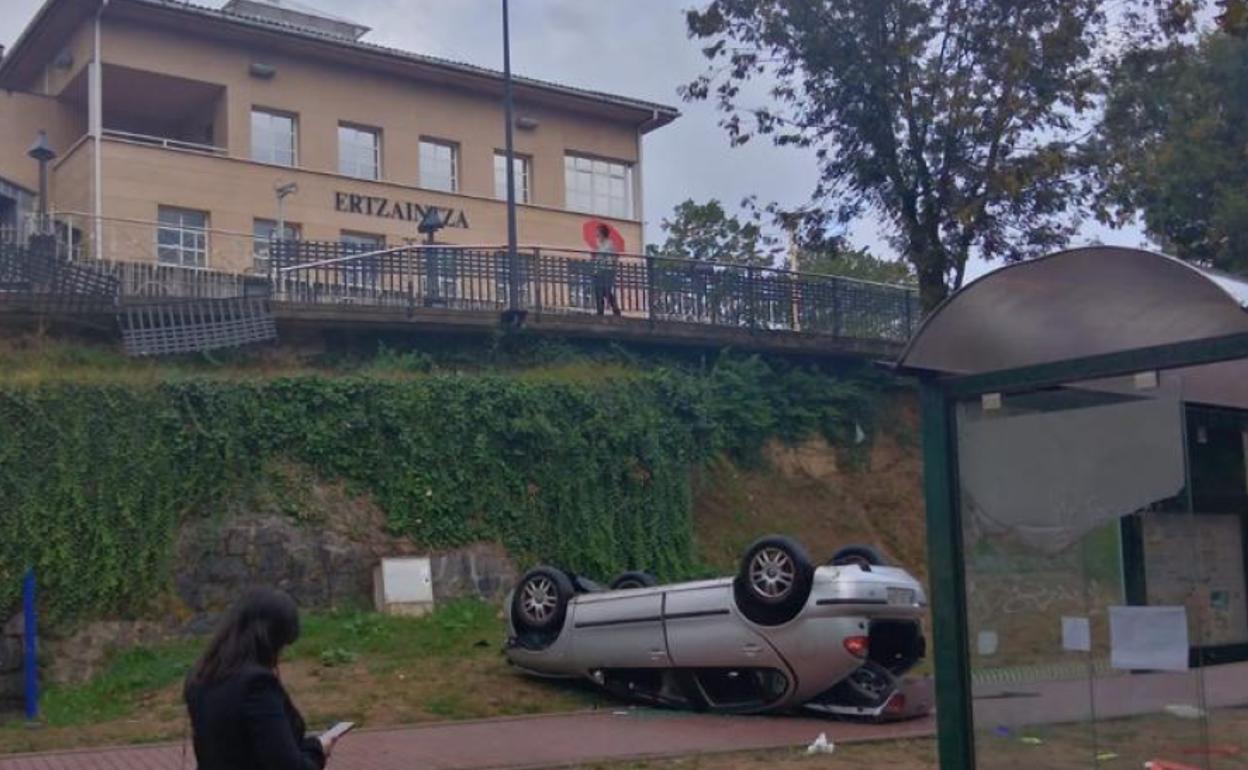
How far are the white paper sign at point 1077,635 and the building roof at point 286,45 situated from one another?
1087 inches

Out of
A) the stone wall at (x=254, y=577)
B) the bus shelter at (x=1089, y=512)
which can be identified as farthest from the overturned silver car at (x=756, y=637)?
the bus shelter at (x=1089, y=512)

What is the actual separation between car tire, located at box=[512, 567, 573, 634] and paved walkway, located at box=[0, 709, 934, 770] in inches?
44.2

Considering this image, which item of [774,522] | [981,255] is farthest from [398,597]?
[981,255]

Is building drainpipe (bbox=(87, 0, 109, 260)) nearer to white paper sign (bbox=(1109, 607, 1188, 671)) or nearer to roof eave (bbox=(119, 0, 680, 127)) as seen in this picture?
roof eave (bbox=(119, 0, 680, 127))

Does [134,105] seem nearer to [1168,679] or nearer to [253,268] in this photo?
[253,268]

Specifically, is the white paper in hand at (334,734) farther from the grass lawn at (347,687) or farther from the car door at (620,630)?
the car door at (620,630)

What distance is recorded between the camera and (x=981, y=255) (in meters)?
21.2

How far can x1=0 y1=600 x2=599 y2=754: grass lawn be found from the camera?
46.1 ft

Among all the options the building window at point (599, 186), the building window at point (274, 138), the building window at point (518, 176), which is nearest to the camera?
the building window at point (274, 138)

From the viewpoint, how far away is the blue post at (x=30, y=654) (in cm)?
1482

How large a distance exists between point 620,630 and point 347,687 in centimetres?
274

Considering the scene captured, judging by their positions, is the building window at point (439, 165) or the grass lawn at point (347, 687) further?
the building window at point (439, 165)

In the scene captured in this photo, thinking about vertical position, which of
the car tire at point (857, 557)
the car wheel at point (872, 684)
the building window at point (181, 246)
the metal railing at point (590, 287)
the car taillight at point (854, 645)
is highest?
the building window at point (181, 246)

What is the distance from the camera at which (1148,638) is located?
7035 millimetres
